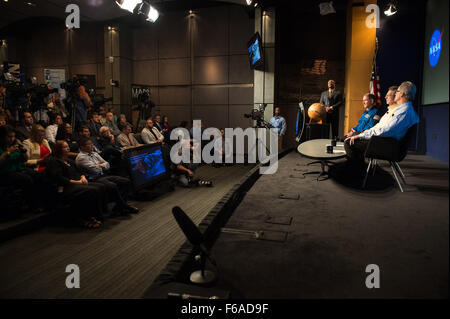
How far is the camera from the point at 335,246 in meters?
1.79

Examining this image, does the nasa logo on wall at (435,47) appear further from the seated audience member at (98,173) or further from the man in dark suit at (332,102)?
the man in dark suit at (332,102)

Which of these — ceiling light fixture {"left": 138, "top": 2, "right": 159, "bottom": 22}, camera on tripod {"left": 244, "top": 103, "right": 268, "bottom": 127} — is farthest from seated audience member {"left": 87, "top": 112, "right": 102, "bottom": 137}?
camera on tripod {"left": 244, "top": 103, "right": 268, "bottom": 127}

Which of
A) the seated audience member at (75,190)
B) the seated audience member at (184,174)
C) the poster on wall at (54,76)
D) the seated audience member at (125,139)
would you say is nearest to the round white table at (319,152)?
the seated audience member at (184,174)

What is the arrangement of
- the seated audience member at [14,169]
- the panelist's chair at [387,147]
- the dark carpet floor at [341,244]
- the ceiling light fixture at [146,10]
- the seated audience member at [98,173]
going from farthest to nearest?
the ceiling light fixture at [146,10]
the seated audience member at [98,173]
the seated audience member at [14,169]
the panelist's chair at [387,147]
the dark carpet floor at [341,244]

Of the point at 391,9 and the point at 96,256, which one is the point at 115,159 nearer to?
the point at 96,256

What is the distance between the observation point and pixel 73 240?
312cm

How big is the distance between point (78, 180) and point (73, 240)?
86cm

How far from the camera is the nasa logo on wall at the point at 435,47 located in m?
0.94

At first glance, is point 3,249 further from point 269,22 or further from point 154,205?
point 269,22

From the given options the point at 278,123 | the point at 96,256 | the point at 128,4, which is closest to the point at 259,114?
the point at 278,123

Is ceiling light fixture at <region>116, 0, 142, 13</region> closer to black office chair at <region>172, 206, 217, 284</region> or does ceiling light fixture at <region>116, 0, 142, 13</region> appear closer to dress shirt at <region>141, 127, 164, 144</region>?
dress shirt at <region>141, 127, 164, 144</region>

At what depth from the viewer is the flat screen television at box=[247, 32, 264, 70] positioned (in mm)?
7414
